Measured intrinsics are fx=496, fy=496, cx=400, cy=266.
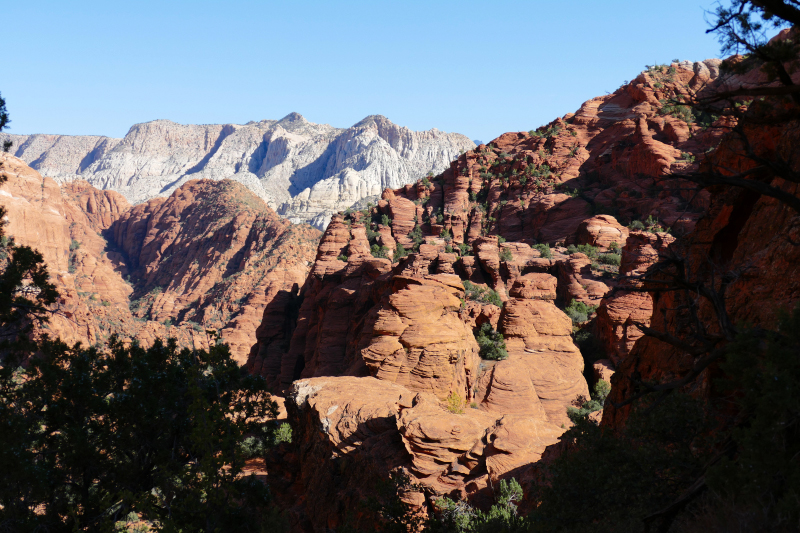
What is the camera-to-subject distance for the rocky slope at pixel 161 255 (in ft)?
250

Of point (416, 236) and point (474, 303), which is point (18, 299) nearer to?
point (474, 303)

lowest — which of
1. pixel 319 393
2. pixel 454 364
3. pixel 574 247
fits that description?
pixel 319 393

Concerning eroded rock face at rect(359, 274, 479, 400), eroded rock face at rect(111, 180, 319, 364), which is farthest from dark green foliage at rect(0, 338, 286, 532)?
eroded rock face at rect(111, 180, 319, 364)

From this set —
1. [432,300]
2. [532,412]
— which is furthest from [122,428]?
[532,412]

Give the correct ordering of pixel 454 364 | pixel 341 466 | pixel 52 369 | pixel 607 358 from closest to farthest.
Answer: pixel 52 369
pixel 341 466
pixel 454 364
pixel 607 358

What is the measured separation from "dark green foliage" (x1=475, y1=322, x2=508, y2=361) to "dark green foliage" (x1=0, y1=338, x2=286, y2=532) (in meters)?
13.8

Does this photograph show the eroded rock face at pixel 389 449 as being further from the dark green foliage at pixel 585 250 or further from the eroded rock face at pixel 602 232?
the eroded rock face at pixel 602 232

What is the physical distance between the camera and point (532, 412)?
2289 centimetres

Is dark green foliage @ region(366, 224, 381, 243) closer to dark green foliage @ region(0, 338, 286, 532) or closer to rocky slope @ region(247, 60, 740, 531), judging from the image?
rocky slope @ region(247, 60, 740, 531)

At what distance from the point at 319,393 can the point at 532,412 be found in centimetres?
1014

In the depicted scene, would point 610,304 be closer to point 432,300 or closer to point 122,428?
point 432,300

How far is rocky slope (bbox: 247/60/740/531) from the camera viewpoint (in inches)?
610

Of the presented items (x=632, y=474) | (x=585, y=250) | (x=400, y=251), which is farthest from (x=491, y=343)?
(x=400, y=251)

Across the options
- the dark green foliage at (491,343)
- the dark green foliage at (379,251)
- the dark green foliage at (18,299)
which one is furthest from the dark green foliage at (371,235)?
the dark green foliage at (18,299)
